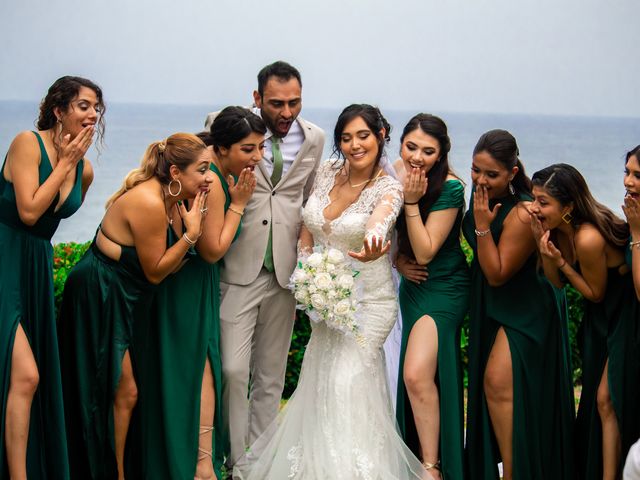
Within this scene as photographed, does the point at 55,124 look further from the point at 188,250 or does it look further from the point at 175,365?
the point at 175,365

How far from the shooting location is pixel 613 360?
4535 mm

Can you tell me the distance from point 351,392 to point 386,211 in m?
0.94

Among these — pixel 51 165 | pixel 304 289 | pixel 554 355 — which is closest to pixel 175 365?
pixel 304 289

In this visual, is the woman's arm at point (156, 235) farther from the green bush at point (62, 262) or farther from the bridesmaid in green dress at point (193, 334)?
the green bush at point (62, 262)

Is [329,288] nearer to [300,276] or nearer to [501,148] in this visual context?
[300,276]

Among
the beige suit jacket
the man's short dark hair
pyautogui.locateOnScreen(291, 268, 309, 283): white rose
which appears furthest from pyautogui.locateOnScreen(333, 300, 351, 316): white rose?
the man's short dark hair

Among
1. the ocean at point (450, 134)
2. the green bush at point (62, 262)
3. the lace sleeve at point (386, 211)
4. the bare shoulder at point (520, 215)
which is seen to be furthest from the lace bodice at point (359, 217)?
the ocean at point (450, 134)

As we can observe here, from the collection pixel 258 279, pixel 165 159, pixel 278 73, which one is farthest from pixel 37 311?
pixel 278 73

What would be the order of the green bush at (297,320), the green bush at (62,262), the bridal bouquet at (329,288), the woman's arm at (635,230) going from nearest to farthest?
the woman's arm at (635,230) < the bridal bouquet at (329,288) < the green bush at (62,262) < the green bush at (297,320)

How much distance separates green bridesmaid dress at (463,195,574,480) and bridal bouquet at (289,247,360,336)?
653 millimetres

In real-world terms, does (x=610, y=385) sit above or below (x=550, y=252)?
below

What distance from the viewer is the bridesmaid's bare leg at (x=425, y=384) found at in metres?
4.87

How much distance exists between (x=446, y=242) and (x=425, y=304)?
0.34 meters

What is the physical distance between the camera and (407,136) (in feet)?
16.3
